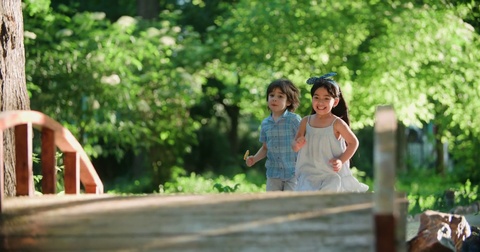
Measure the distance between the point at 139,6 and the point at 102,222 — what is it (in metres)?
18.2

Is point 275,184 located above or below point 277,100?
below

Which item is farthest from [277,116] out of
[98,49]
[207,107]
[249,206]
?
[207,107]

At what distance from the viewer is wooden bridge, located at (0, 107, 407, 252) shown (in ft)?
16.3

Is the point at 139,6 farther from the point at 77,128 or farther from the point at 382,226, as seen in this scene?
the point at 382,226

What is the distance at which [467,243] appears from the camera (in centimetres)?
830

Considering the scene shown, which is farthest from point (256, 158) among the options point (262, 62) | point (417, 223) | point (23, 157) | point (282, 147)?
point (262, 62)

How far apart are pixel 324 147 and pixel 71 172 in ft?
6.99

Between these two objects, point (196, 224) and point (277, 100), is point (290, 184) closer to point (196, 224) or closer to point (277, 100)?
point (277, 100)

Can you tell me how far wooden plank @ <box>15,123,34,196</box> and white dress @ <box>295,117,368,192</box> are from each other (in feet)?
7.89

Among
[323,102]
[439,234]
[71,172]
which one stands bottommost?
[439,234]

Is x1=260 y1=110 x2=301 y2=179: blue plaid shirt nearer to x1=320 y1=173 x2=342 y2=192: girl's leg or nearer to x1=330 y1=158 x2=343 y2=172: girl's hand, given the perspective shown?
x1=320 y1=173 x2=342 y2=192: girl's leg

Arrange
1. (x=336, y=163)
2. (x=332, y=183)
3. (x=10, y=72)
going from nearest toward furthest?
1. (x=336, y=163)
2. (x=332, y=183)
3. (x=10, y=72)

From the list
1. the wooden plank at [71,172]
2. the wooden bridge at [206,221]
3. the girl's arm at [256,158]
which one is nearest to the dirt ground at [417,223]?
the girl's arm at [256,158]

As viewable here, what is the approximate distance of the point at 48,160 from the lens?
7.15 m
